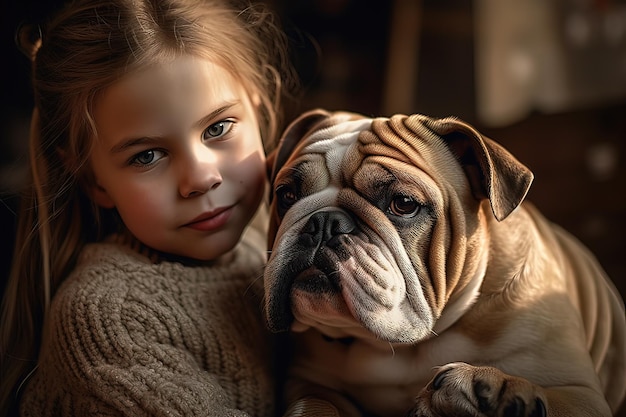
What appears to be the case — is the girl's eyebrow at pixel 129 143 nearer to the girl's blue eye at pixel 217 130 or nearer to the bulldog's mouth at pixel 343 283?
the girl's blue eye at pixel 217 130

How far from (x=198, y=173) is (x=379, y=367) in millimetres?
496

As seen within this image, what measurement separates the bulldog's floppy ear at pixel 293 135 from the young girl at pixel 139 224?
40 millimetres

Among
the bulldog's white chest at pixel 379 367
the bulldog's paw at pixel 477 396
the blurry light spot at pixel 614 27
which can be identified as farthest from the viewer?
the blurry light spot at pixel 614 27

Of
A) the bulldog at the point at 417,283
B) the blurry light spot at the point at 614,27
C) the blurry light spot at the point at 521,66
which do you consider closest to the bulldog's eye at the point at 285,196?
the bulldog at the point at 417,283

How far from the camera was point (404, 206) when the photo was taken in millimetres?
1204

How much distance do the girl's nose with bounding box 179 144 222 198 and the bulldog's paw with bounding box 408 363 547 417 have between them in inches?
22.0

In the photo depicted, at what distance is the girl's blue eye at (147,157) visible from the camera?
4.49 ft

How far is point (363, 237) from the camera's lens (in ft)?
3.85

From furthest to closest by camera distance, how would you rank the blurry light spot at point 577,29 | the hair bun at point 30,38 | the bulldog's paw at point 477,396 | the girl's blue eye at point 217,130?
1. the blurry light spot at point 577,29
2. the hair bun at point 30,38
3. the girl's blue eye at point 217,130
4. the bulldog's paw at point 477,396

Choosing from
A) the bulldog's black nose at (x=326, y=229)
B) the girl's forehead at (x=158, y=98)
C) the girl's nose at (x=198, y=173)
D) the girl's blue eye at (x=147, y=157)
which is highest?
the girl's forehead at (x=158, y=98)

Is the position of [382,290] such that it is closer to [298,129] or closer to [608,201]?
[298,129]

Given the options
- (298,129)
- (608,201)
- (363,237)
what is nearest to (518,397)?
(363,237)

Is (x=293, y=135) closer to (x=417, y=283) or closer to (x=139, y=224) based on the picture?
(x=139, y=224)

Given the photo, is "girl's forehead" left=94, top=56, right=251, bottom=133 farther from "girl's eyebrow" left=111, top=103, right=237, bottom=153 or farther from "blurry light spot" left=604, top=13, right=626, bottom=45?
"blurry light spot" left=604, top=13, right=626, bottom=45
